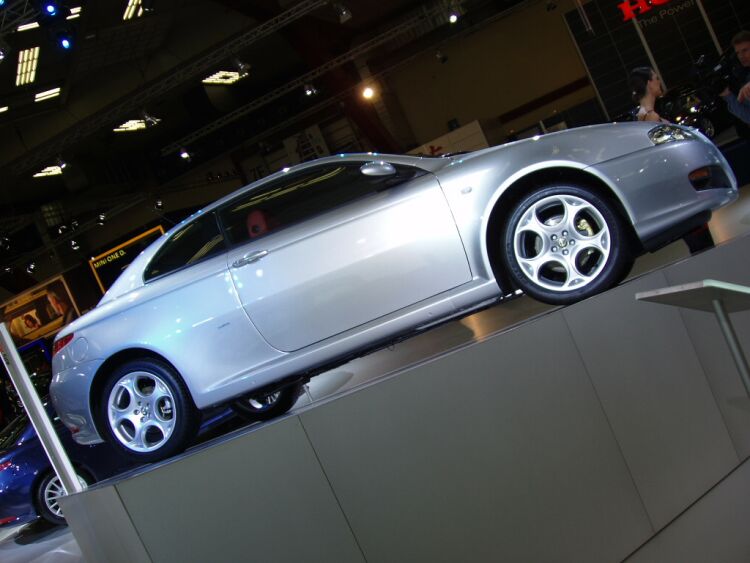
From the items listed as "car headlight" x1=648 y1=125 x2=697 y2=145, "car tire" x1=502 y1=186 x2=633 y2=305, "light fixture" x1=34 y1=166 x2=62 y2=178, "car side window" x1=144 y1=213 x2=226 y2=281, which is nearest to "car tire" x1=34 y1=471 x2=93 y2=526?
"car side window" x1=144 y1=213 x2=226 y2=281

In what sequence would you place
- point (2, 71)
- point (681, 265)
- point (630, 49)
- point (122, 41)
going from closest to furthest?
point (681, 265), point (2, 71), point (122, 41), point (630, 49)

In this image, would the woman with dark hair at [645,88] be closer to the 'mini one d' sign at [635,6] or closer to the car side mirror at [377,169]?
the car side mirror at [377,169]

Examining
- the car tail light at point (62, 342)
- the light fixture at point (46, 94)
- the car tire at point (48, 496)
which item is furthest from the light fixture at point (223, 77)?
the car tail light at point (62, 342)

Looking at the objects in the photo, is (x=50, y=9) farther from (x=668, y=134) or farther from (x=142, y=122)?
(x=668, y=134)

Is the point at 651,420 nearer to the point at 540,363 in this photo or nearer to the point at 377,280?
the point at 540,363

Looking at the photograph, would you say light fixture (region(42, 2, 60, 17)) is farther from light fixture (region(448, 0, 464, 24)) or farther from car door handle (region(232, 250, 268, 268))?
light fixture (region(448, 0, 464, 24))

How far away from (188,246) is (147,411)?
875mm

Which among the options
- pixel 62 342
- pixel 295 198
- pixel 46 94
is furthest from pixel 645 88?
pixel 46 94

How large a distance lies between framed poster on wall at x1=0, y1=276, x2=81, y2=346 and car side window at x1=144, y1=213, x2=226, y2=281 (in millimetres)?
9064

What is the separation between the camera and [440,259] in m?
3.21

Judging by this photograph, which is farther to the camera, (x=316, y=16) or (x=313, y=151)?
(x=313, y=151)

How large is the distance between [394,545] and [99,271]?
29.8 feet

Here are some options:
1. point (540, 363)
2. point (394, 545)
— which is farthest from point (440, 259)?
point (394, 545)

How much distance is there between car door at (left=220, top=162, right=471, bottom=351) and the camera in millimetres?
3217
